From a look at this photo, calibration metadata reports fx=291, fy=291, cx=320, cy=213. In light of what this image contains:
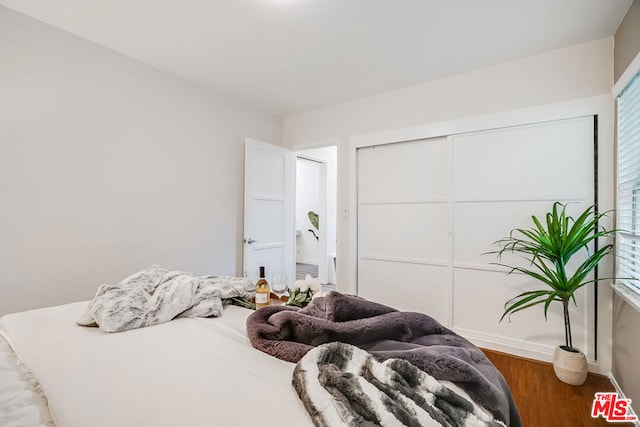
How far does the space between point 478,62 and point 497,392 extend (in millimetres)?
2662

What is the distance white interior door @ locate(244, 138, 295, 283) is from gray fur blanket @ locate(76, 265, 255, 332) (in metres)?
1.68

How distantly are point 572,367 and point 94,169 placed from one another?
3.82m

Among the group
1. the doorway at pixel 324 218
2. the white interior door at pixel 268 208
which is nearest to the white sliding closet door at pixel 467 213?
the white interior door at pixel 268 208

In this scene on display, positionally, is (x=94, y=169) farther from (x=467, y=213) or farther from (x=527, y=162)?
(x=527, y=162)

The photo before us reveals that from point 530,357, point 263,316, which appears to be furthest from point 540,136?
point 263,316

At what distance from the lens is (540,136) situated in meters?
2.42

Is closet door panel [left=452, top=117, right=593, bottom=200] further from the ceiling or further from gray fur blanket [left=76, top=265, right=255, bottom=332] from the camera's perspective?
gray fur blanket [left=76, top=265, right=255, bottom=332]

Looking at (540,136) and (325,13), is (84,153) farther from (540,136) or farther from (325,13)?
(540,136)

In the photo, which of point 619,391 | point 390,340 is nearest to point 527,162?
point 619,391

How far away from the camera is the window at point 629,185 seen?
1.80m

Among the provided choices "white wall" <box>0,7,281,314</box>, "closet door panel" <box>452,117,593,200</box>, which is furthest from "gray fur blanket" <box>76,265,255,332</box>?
"closet door panel" <box>452,117,593,200</box>

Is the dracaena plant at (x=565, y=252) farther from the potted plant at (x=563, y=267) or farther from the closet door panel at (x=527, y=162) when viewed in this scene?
the closet door panel at (x=527, y=162)

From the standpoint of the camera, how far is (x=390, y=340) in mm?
1021

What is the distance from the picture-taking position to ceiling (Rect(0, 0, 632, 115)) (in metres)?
1.87
